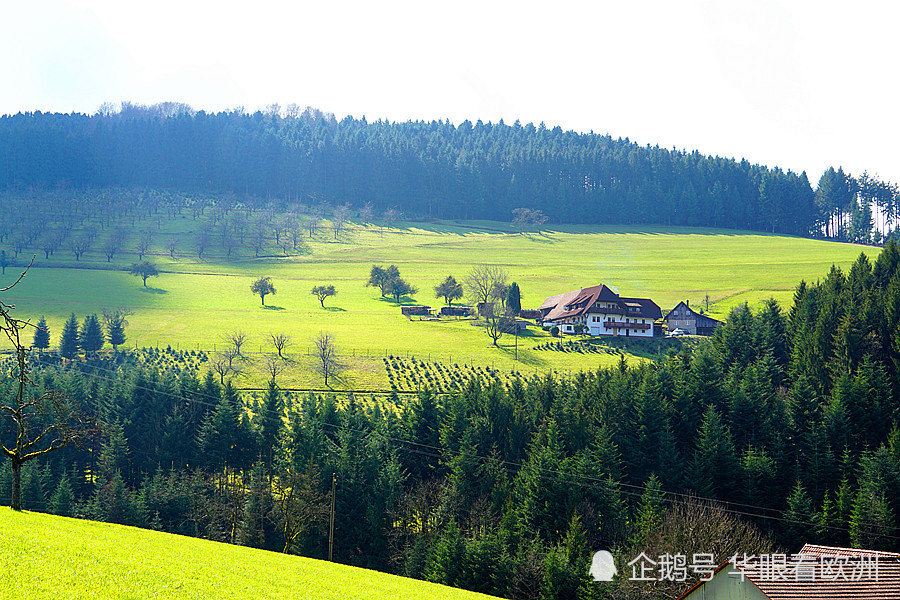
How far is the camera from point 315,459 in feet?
175

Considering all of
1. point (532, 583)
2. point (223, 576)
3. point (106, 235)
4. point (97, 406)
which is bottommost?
point (532, 583)

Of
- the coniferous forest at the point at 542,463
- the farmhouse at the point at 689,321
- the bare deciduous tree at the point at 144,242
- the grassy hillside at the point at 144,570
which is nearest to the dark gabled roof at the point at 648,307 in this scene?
the farmhouse at the point at 689,321

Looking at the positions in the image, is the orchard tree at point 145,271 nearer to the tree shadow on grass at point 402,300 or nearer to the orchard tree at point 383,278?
the orchard tree at point 383,278

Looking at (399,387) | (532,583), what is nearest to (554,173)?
(399,387)

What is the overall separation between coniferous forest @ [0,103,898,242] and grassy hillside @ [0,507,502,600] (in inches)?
6042

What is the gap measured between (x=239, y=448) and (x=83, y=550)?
42.0m

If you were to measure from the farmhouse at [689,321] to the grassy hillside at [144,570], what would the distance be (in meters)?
80.3

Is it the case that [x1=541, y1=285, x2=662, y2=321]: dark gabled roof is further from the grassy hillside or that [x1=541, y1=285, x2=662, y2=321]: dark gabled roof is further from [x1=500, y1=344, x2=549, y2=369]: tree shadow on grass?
the grassy hillside

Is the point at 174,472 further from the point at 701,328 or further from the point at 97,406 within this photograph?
the point at 701,328

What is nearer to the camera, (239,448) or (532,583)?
(532,583)

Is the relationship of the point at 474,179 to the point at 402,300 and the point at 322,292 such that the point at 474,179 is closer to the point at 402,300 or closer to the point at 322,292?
the point at 402,300

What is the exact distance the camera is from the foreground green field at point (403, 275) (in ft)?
293

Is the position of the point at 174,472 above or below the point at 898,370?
below

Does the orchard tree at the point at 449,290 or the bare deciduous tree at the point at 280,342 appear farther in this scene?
the orchard tree at the point at 449,290
